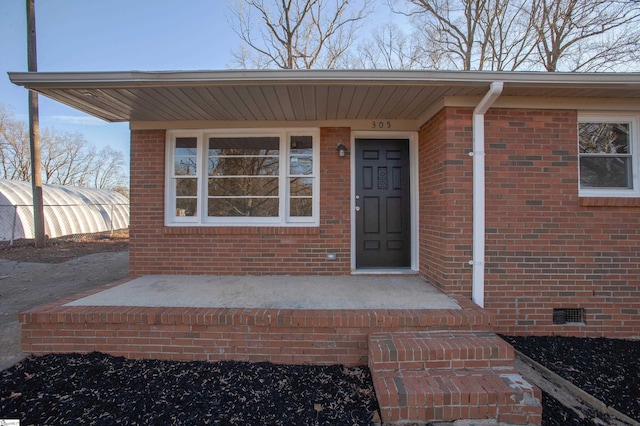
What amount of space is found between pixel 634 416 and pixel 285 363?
106 inches

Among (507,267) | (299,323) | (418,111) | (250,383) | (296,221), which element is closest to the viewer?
(250,383)

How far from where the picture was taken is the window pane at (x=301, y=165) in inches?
167

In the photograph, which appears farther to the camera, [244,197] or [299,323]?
[244,197]

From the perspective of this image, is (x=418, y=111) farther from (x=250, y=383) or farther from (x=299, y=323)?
(x=250, y=383)

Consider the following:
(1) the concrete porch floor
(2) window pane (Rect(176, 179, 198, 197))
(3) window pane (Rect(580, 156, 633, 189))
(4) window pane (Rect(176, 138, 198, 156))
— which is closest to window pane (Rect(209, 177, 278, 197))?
(2) window pane (Rect(176, 179, 198, 197))

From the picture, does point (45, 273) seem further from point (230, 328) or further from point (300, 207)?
point (230, 328)

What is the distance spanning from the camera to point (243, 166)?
4.37 m

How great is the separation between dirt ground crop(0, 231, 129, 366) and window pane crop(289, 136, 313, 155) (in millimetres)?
3694

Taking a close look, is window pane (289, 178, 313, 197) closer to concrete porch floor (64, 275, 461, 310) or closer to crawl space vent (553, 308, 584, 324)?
concrete porch floor (64, 275, 461, 310)

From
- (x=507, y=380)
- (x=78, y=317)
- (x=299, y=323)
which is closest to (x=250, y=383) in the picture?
(x=299, y=323)

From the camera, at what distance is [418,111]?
12.3 feet

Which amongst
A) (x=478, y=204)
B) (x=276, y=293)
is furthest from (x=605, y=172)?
(x=276, y=293)

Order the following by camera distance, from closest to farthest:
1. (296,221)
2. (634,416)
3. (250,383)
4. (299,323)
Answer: (634,416)
(250,383)
(299,323)
(296,221)

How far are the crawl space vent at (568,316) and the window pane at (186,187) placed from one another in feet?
16.2
